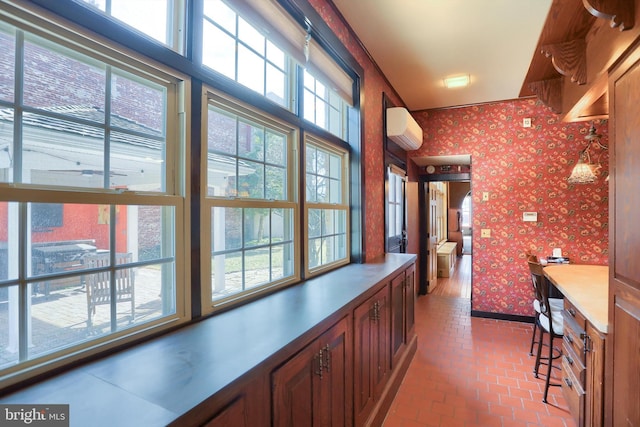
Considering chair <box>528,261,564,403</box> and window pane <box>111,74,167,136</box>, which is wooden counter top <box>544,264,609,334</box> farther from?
window pane <box>111,74,167,136</box>

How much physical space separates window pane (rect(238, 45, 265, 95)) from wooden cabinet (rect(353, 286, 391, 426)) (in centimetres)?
143

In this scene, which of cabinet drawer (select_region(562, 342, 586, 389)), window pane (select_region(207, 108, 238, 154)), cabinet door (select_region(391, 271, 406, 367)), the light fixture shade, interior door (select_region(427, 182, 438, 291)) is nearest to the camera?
window pane (select_region(207, 108, 238, 154))

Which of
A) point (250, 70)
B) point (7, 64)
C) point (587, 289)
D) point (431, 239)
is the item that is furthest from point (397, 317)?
point (431, 239)

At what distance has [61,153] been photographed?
976 millimetres

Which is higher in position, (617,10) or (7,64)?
(617,10)

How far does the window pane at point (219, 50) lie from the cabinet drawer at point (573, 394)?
2.78 metres

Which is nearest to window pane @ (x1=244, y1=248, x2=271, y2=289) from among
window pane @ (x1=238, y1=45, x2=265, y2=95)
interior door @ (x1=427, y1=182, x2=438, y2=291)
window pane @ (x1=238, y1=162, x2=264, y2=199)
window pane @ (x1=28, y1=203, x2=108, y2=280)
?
window pane @ (x1=238, y1=162, x2=264, y2=199)

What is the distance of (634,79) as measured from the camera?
4.42ft

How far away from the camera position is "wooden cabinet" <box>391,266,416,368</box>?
99.4 inches

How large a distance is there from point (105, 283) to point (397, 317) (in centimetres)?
221

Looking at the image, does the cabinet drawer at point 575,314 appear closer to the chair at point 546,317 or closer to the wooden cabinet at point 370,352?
the chair at point 546,317

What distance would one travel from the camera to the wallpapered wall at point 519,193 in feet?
12.7

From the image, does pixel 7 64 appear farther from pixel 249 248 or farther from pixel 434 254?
pixel 434 254

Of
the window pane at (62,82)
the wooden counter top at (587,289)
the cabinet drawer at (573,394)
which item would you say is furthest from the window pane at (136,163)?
the cabinet drawer at (573,394)
